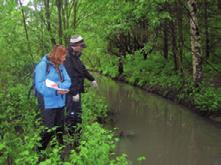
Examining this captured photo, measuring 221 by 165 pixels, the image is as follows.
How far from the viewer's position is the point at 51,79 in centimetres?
629

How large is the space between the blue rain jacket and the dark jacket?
73 cm

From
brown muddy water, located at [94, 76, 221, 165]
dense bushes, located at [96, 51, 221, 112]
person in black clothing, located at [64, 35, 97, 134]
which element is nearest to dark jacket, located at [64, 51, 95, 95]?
person in black clothing, located at [64, 35, 97, 134]

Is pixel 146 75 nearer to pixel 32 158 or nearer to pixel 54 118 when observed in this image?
pixel 54 118

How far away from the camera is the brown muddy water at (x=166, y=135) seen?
8.46m

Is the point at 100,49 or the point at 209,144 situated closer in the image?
the point at 209,144

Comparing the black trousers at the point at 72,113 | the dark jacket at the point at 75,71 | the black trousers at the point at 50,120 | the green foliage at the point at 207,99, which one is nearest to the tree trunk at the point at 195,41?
the green foliage at the point at 207,99

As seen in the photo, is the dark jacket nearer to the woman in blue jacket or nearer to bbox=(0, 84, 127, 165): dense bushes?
the woman in blue jacket

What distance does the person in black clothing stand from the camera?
7.21 metres

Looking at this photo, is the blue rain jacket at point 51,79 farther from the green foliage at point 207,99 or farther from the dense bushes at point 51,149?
the green foliage at point 207,99

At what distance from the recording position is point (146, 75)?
965 inches

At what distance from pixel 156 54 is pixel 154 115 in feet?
51.4

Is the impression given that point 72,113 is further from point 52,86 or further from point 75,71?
point 52,86

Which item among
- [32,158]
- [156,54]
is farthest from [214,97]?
[156,54]

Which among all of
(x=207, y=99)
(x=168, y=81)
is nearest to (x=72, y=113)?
(x=207, y=99)
